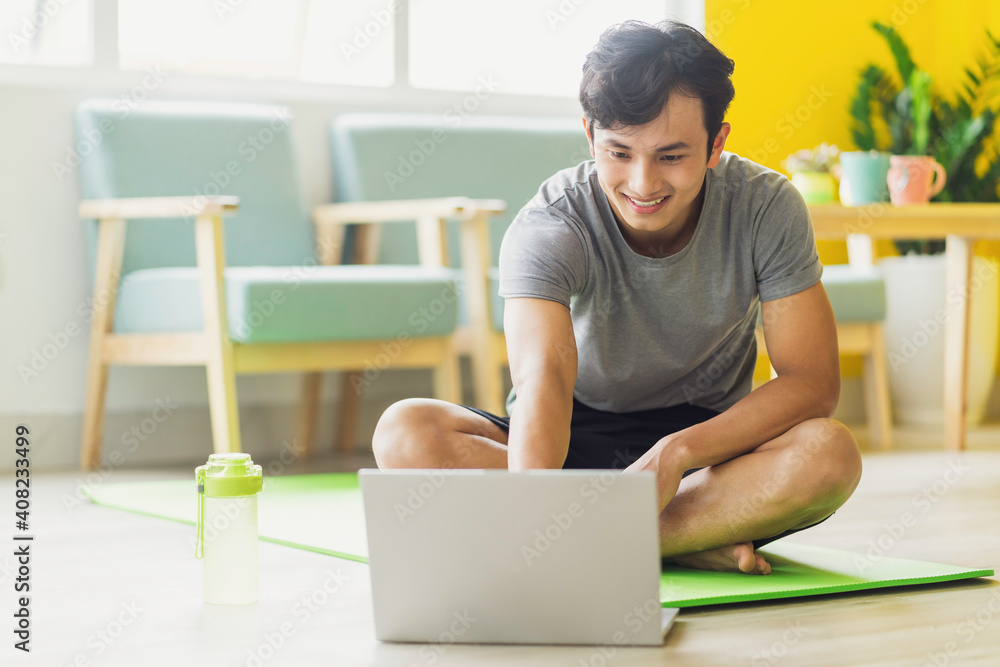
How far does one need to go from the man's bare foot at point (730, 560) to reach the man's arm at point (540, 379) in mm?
281

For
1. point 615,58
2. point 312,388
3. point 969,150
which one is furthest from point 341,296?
point 969,150

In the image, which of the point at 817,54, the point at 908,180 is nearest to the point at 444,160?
the point at 908,180

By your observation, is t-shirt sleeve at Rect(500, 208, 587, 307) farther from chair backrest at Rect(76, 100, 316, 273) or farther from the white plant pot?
the white plant pot

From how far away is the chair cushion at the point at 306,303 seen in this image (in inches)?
93.0

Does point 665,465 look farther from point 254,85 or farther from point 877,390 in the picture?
point 254,85

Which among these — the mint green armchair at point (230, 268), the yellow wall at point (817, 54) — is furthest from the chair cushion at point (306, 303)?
the yellow wall at point (817, 54)

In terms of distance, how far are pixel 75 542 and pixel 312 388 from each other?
130cm

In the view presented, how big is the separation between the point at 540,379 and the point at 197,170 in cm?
184

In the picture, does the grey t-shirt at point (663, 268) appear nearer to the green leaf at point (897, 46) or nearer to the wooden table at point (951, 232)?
the wooden table at point (951, 232)

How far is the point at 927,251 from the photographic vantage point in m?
3.78

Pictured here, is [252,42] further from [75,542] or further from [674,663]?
[674,663]

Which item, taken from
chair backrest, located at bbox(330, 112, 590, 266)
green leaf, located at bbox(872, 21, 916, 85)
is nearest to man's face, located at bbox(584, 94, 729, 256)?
chair backrest, located at bbox(330, 112, 590, 266)

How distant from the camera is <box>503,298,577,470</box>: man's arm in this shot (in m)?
1.24

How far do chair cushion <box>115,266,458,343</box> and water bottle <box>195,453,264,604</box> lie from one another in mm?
1015
